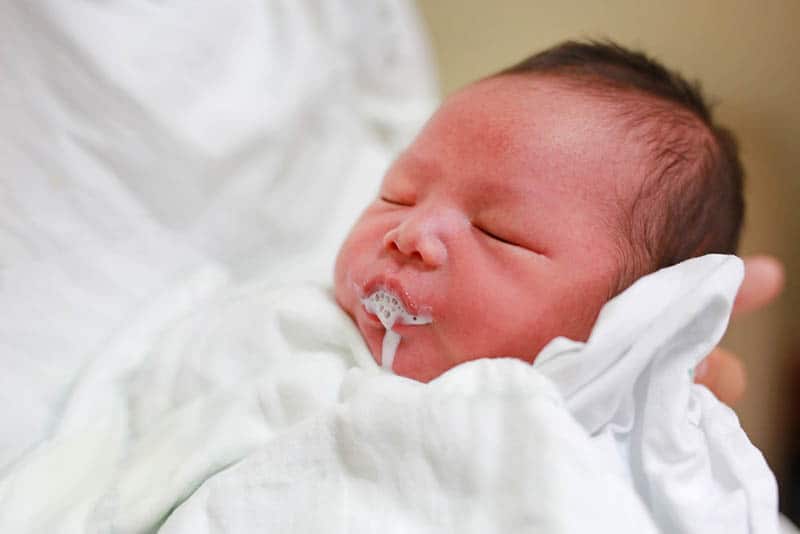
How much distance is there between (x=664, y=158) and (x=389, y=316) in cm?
30

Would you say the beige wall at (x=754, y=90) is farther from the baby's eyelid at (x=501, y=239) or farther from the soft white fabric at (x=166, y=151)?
the baby's eyelid at (x=501, y=239)

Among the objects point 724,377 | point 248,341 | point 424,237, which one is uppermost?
point 424,237

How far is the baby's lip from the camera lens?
0.65m

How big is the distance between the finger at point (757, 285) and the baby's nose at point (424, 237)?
1.45 ft

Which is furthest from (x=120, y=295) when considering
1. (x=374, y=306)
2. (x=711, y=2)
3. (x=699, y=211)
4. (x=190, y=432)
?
(x=711, y=2)

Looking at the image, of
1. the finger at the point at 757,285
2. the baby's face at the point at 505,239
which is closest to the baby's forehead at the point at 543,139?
the baby's face at the point at 505,239

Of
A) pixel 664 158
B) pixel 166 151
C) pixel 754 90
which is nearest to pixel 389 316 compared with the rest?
pixel 664 158

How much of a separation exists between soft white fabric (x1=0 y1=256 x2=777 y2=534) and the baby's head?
0.20ft

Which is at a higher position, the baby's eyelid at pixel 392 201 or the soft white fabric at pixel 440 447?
the baby's eyelid at pixel 392 201

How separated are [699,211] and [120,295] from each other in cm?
64

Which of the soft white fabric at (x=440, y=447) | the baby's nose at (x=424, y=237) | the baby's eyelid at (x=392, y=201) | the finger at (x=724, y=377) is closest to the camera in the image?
the soft white fabric at (x=440, y=447)

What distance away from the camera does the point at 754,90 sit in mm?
988

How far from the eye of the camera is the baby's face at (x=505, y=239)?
65cm

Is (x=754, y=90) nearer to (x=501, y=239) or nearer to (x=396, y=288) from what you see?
(x=501, y=239)
